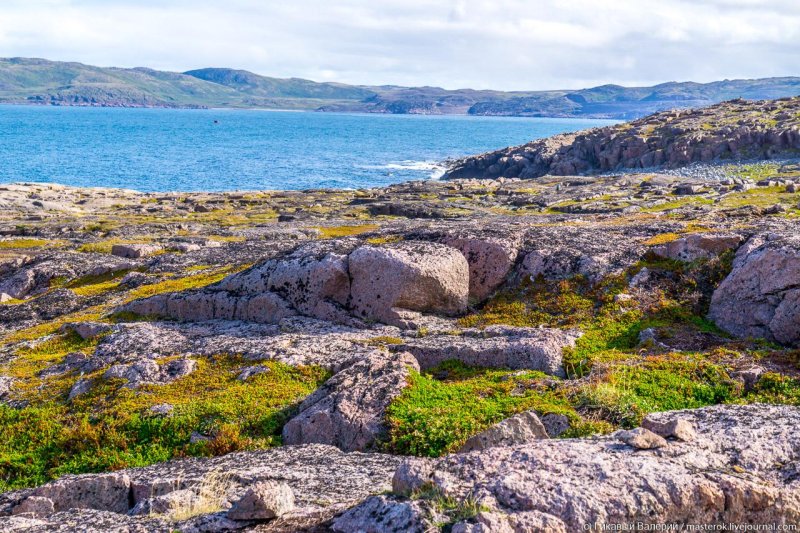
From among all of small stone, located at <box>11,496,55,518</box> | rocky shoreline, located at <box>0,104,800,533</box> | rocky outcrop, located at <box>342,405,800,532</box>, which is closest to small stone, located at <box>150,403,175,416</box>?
rocky shoreline, located at <box>0,104,800,533</box>

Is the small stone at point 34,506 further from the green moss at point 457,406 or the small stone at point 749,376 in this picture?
the small stone at point 749,376

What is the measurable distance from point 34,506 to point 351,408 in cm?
744

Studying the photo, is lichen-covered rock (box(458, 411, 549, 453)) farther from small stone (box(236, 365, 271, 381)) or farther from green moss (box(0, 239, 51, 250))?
green moss (box(0, 239, 51, 250))

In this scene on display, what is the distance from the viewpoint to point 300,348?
2275cm

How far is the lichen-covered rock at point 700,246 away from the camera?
2543 cm

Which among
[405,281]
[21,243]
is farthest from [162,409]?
[21,243]

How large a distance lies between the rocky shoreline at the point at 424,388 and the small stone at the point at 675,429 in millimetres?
67

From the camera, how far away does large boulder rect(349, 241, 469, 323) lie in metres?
25.3

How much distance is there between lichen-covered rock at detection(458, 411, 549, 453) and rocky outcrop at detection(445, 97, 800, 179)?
13187 cm

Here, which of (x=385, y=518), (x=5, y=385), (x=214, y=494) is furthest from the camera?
(x=5, y=385)

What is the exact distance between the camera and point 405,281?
25.2m

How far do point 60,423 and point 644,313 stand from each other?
19.3m

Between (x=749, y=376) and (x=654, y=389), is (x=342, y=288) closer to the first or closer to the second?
(x=654, y=389)

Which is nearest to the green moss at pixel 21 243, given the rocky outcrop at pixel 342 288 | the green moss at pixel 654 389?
the rocky outcrop at pixel 342 288
